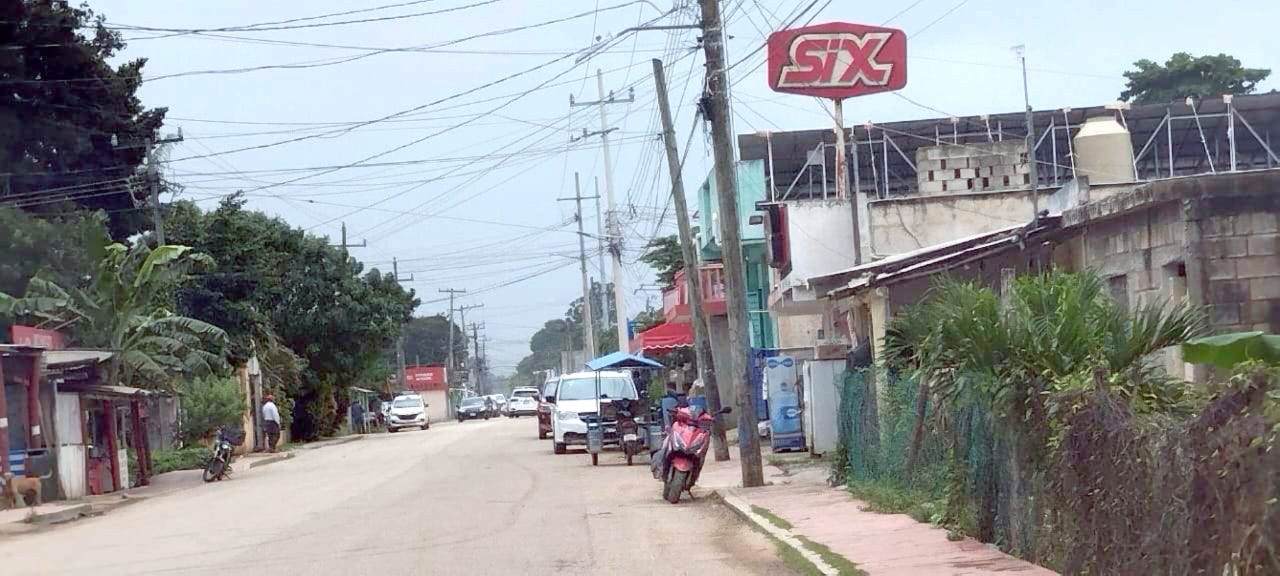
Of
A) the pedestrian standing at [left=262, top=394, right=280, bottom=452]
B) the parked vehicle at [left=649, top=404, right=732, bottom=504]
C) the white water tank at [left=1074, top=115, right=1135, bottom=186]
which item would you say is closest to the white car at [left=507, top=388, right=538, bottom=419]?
the pedestrian standing at [left=262, top=394, right=280, bottom=452]

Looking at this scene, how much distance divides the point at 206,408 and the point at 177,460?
4361mm

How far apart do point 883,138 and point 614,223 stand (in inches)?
894

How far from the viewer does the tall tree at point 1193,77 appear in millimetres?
54594

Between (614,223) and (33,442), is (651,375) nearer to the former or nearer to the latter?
(614,223)

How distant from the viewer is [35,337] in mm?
28406

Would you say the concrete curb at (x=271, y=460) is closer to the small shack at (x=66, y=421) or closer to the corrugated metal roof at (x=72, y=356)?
the small shack at (x=66, y=421)

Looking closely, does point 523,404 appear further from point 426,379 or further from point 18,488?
point 18,488

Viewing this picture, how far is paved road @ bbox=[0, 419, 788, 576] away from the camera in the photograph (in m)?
13.1

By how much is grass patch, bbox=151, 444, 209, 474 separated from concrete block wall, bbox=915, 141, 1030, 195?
18.7 meters

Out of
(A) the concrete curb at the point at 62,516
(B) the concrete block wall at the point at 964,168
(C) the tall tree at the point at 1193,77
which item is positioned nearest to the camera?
(A) the concrete curb at the point at 62,516

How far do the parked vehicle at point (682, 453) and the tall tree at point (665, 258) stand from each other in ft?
127

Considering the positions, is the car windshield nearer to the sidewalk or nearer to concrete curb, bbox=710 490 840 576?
the sidewalk

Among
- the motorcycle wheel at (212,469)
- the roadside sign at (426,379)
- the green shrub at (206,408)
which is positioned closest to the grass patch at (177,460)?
the green shrub at (206,408)

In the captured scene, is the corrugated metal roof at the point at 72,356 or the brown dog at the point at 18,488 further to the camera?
the corrugated metal roof at the point at 72,356
